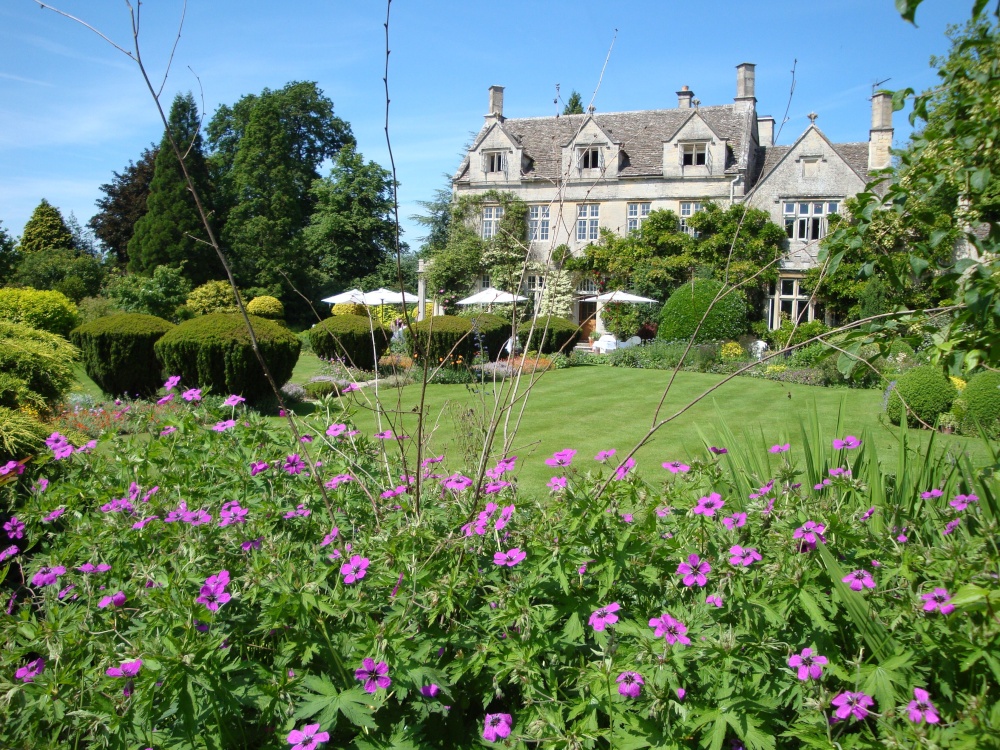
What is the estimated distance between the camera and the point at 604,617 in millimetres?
1878

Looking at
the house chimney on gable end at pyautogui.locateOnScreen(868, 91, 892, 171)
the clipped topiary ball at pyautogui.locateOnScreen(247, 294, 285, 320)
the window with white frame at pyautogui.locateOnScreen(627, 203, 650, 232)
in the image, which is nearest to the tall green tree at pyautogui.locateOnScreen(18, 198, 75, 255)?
the clipped topiary ball at pyautogui.locateOnScreen(247, 294, 285, 320)

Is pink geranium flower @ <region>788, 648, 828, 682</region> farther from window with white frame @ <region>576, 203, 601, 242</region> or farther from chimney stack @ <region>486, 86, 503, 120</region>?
chimney stack @ <region>486, 86, 503, 120</region>

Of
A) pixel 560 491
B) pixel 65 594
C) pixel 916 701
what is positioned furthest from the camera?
pixel 560 491

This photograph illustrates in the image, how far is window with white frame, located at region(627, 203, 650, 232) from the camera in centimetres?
2948

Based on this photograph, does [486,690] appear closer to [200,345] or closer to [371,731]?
[371,731]

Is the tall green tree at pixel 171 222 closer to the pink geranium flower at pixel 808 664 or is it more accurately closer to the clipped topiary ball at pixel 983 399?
the clipped topiary ball at pixel 983 399

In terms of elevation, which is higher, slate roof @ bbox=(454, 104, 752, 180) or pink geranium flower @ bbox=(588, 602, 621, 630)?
slate roof @ bbox=(454, 104, 752, 180)

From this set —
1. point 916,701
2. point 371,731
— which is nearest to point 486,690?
point 371,731

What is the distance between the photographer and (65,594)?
2.24m

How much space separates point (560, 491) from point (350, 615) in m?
0.79

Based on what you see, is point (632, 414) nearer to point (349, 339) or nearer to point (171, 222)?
point (349, 339)

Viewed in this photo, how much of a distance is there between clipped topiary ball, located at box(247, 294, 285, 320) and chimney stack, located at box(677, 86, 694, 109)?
62.6 feet

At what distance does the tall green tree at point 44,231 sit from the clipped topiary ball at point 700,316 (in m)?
28.3

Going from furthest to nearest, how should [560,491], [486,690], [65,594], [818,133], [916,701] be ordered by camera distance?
1. [818,133]
2. [560,491]
3. [65,594]
4. [486,690]
5. [916,701]
